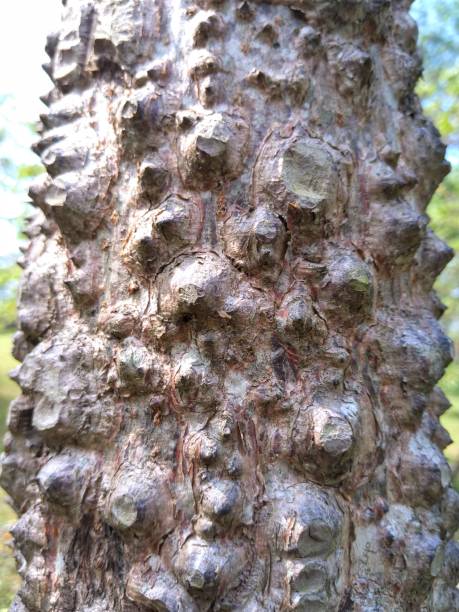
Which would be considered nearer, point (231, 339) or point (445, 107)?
point (231, 339)

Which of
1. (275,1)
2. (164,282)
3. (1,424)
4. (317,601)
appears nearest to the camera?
(317,601)

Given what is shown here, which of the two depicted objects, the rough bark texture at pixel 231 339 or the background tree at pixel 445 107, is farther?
the background tree at pixel 445 107

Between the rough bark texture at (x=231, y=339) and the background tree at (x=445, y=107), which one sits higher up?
the background tree at (x=445, y=107)

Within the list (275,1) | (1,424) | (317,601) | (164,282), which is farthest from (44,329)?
(1,424)

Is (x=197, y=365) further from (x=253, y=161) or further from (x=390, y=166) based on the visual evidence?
(x=390, y=166)

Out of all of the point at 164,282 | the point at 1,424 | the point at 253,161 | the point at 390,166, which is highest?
the point at 390,166

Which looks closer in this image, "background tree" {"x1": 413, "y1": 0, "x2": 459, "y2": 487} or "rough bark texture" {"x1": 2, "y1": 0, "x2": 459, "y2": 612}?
"rough bark texture" {"x1": 2, "y1": 0, "x2": 459, "y2": 612}

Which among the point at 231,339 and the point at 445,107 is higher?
the point at 445,107

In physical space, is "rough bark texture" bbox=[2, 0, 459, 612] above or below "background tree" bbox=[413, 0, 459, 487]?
below
